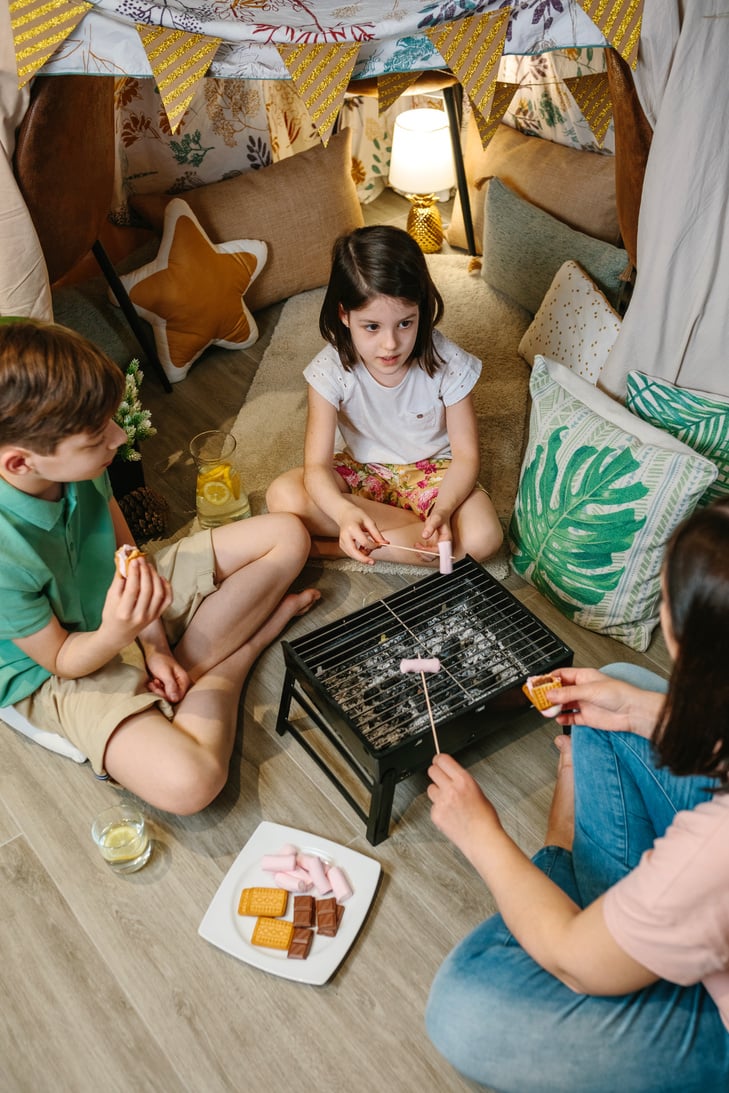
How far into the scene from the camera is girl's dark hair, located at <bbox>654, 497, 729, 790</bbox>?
3.05ft

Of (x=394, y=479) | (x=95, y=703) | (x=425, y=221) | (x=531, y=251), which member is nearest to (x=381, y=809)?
(x=95, y=703)

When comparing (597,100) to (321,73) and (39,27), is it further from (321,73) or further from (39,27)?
(39,27)

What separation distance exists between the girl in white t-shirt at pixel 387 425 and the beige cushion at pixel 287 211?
2.79ft

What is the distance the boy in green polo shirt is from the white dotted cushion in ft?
2.98

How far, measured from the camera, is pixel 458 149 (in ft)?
9.29

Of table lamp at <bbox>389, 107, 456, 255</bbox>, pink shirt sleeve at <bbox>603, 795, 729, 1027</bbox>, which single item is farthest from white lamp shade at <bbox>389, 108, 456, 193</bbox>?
pink shirt sleeve at <bbox>603, 795, 729, 1027</bbox>

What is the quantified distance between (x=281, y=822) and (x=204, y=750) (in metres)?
0.19

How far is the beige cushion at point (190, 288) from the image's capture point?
8.26 feet

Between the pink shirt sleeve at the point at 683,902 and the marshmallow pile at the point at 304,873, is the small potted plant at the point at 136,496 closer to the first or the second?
the marshmallow pile at the point at 304,873

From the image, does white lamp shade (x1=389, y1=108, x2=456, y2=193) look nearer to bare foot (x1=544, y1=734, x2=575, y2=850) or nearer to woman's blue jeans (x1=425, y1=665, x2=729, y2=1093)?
bare foot (x1=544, y1=734, x2=575, y2=850)

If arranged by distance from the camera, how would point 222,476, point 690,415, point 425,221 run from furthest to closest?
point 425,221 < point 222,476 < point 690,415

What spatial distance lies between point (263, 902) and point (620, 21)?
162cm

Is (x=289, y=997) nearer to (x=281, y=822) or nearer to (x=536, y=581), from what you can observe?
(x=281, y=822)

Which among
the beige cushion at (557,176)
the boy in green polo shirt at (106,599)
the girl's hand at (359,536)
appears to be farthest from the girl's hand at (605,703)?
the beige cushion at (557,176)
